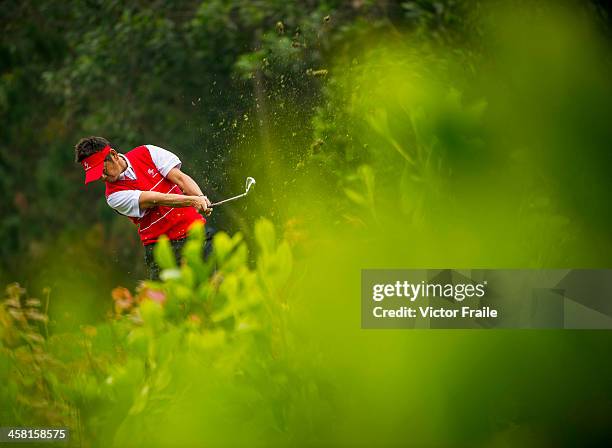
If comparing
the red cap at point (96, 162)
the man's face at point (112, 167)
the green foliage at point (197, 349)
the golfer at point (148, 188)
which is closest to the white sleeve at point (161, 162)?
the golfer at point (148, 188)

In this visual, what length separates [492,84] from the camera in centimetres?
346

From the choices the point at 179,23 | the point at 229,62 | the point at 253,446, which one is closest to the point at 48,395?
the point at 253,446

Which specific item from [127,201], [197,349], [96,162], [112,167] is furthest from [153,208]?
[197,349]

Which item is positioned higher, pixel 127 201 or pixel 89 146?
pixel 89 146

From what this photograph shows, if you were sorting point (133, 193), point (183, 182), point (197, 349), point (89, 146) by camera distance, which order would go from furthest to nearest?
point (183, 182) → point (133, 193) → point (89, 146) → point (197, 349)

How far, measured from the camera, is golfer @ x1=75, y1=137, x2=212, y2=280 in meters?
6.10

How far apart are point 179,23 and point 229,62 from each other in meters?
1.01

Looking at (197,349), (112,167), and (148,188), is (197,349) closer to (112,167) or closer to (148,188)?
(112,167)

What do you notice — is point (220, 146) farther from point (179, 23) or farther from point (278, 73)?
point (179, 23)

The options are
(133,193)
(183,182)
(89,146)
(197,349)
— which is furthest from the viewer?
(183,182)

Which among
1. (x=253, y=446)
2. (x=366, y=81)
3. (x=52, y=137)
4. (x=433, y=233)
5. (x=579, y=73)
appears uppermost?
(x=52, y=137)

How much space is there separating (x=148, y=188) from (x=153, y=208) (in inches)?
4.2

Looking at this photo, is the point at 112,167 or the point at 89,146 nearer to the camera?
the point at 89,146

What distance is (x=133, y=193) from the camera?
621cm
